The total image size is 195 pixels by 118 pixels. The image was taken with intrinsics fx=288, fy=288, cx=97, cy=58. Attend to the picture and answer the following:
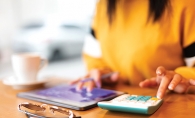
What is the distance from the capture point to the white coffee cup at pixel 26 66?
79 centimetres

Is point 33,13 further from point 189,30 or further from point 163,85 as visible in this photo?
point 163,85

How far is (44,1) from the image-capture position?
2264 mm

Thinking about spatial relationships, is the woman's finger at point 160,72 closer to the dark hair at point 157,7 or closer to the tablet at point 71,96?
the tablet at point 71,96

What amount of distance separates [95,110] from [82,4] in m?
1.88

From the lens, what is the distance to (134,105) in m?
0.49

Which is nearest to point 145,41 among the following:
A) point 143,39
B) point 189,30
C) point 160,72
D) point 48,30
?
point 143,39

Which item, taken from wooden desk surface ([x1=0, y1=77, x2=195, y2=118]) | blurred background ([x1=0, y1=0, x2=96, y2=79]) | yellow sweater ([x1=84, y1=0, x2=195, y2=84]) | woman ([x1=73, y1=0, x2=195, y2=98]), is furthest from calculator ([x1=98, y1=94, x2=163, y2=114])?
blurred background ([x1=0, y1=0, x2=96, y2=79])

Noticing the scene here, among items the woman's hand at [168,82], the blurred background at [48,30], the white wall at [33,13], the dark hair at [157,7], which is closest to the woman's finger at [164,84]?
the woman's hand at [168,82]

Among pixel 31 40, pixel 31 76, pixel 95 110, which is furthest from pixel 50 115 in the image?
pixel 31 40

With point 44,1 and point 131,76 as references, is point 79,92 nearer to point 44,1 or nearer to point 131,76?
point 131,76

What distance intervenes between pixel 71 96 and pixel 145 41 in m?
0.30

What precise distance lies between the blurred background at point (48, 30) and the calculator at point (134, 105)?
1.39 meters

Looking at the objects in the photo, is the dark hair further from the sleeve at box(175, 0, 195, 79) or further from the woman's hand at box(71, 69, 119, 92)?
the woman's hand at box(71, 69, 119, 92)

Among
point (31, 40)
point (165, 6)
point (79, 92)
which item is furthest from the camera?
point (31, 40)
